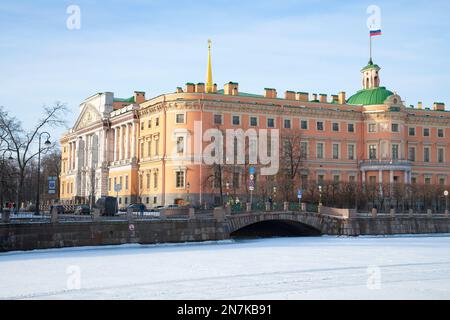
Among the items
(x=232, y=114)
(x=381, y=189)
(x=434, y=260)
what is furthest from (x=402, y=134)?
(x=434, y=260)

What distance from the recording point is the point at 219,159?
244ft

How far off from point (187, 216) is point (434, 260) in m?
20.7

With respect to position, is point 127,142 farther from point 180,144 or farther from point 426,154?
point 426,154

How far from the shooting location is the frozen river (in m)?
20.6

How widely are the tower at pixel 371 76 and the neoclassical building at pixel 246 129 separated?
155 millimetres

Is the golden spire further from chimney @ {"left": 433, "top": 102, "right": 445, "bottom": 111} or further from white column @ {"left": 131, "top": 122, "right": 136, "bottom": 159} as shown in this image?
chimney @ {"left": 433, "top": 102, "right": 445, "bottom": 111}

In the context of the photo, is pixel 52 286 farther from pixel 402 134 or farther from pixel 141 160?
pixel 402 134

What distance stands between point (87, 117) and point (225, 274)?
3297 inches

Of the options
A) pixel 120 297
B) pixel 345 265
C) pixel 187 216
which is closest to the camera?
pixel 120 297

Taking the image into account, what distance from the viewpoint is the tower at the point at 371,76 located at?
9875 cm

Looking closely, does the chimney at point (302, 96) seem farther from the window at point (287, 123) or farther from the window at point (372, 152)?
the window at point (372, 152)


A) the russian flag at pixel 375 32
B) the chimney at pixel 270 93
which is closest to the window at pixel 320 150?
the chimney at pixel 270 93

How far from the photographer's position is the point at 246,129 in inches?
3236

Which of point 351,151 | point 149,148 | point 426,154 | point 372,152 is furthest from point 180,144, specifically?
point 426,154
